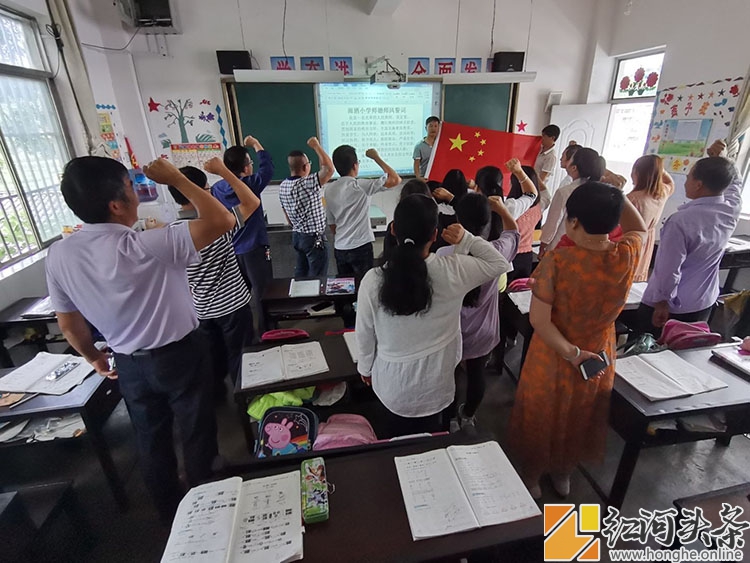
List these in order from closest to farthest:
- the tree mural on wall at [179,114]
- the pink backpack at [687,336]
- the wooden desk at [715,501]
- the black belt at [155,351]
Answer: the wooden desk at [715,501], the black belt at [155,351], the pink backpack at [687,336], the tree mural on wall at [179,114]

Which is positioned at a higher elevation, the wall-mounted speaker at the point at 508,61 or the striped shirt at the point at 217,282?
the wall-mounted speaker at the point at 508,61

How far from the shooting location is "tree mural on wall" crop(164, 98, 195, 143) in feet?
14.9

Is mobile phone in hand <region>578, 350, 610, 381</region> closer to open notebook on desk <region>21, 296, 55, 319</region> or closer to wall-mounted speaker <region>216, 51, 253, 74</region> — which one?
open notebook on desk <region>21, 296, 55, 319</region>

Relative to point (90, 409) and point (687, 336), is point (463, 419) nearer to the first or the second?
point (687, 336)

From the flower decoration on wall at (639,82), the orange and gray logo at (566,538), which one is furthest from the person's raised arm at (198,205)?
the flower decoration on wall at (639,82)

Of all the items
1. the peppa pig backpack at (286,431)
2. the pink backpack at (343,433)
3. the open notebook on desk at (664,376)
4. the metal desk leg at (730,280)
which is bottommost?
the metal desk leg at (730,280)

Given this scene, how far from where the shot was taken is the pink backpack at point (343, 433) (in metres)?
1.49

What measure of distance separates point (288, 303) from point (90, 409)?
1.27 meters

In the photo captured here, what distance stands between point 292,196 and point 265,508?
2.44 meters

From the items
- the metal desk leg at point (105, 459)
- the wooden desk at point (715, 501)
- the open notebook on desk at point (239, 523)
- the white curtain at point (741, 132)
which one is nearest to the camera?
the open notebook on desk at point (239, 523)

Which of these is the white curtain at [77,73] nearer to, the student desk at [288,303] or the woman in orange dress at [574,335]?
the student desk at [288,303]

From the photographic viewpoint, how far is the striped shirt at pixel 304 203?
9.87ft

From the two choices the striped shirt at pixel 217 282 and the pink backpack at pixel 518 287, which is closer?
the striped shirt at pixel 217 282

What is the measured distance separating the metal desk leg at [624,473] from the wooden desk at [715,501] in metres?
0.26
